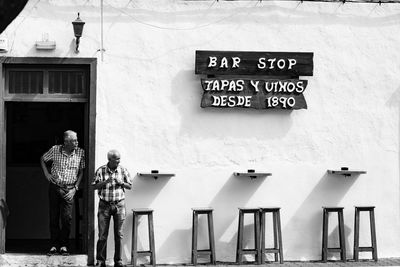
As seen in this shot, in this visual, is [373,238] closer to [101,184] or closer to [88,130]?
[101,184]

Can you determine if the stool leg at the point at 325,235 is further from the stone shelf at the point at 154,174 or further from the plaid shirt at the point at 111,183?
the plaid shirt at the point at 111,183

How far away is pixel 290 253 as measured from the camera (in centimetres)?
1223

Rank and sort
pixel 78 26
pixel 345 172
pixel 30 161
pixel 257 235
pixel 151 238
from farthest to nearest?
pixel 30 161
pixel 345 172
pixel 257 235
pixel 151 238
pixel 78 26

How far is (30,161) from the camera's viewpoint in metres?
14.4

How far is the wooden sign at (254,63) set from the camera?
12.1 meters

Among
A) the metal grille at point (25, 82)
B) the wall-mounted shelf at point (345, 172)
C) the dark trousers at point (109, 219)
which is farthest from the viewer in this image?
the wall-mounted shelf at point (345, 172)

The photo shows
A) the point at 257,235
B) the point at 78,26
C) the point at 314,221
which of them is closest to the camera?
the point at 78,26

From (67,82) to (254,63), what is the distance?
2689 mm

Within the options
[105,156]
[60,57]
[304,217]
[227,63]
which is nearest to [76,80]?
[60,57]

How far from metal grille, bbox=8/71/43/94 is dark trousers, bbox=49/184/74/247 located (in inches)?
54.3

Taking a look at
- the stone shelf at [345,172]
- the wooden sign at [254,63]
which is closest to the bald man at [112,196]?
the wooden sign at [254,63]

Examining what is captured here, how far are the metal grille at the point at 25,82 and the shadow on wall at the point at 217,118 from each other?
6.26 ft

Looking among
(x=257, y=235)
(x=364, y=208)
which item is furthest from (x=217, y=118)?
(x=364, y=208)

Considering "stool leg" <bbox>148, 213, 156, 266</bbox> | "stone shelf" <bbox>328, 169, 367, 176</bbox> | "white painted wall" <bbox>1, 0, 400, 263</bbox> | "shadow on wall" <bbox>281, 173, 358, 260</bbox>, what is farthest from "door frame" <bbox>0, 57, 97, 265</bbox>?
"stone shelf" <bbox>328, 169, 367, 176</bbox>
